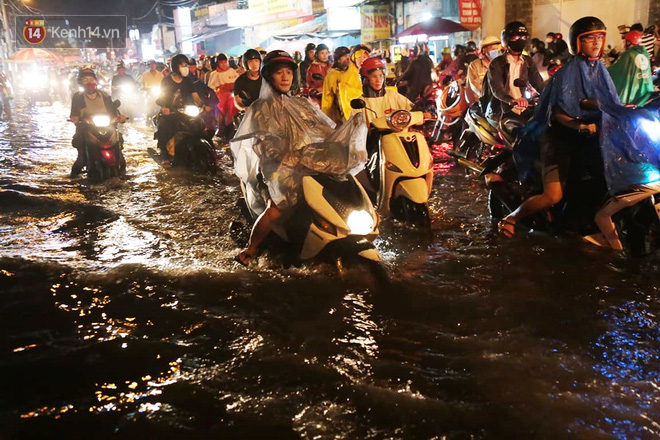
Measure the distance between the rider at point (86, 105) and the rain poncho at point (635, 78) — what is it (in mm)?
6853

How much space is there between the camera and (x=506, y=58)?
728 cm

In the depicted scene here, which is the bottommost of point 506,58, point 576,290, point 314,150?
point 576,290

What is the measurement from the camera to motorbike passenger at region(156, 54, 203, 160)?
10.3m

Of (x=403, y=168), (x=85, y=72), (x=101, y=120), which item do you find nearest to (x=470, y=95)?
(x=403, y=168)

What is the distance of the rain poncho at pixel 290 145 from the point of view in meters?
4.86

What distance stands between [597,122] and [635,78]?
77.0 inches

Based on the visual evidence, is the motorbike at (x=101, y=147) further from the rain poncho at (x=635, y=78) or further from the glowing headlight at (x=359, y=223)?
the rain poncho at (x=635, y=78)

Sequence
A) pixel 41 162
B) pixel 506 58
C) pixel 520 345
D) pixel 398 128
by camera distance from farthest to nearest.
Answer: pixel 41 162 → pixel 506 58 → pixel 398 128 → pixel 520 345

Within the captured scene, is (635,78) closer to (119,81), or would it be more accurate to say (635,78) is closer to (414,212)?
(414,212)

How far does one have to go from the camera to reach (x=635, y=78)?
6465 mm

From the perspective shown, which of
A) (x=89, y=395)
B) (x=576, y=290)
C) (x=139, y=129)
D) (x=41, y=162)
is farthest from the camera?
(x=139, y=129)

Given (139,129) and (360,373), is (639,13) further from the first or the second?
(360,373)

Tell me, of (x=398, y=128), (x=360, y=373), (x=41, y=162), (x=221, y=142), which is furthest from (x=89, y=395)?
(x=221, y=142)

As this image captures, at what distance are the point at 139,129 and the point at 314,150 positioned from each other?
13807 mm
